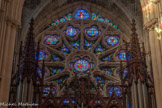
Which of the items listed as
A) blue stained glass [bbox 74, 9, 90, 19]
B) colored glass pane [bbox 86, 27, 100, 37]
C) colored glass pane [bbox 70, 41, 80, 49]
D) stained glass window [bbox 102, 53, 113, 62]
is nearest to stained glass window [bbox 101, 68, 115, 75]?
stained glass window [bbox 102, 53, 113, 62]

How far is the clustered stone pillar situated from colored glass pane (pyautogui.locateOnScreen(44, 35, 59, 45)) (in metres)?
5.58

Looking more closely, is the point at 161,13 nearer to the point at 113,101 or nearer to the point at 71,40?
the point at 113,101

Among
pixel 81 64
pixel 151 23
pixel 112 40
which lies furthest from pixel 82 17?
pixel 151 23

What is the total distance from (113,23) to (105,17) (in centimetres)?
55

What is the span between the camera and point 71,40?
18109mm

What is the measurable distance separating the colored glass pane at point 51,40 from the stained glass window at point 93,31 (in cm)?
159

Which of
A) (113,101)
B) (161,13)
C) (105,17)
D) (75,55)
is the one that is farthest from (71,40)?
(161,13)

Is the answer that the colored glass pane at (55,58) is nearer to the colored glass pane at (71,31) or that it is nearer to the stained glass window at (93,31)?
the colored glass pane at (71,31)

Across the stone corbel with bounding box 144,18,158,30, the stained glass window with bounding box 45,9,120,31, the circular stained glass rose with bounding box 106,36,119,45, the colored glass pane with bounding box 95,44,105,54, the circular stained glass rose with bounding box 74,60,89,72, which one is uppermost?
the stained glass window with bounding box 45,9,120,31

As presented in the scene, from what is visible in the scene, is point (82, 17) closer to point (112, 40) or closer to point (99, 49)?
point (112, 40)

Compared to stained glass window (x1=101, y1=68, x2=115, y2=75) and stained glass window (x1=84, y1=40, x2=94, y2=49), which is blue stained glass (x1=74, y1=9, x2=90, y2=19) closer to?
stained glass window (x1=84, y1=40, x2=94, y2=49)

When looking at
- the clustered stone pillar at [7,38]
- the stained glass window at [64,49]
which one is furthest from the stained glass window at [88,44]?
the clustered stone pillar at [7,38]

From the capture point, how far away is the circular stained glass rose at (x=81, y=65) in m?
16.9

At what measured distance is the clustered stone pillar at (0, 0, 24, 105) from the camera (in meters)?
10.9
